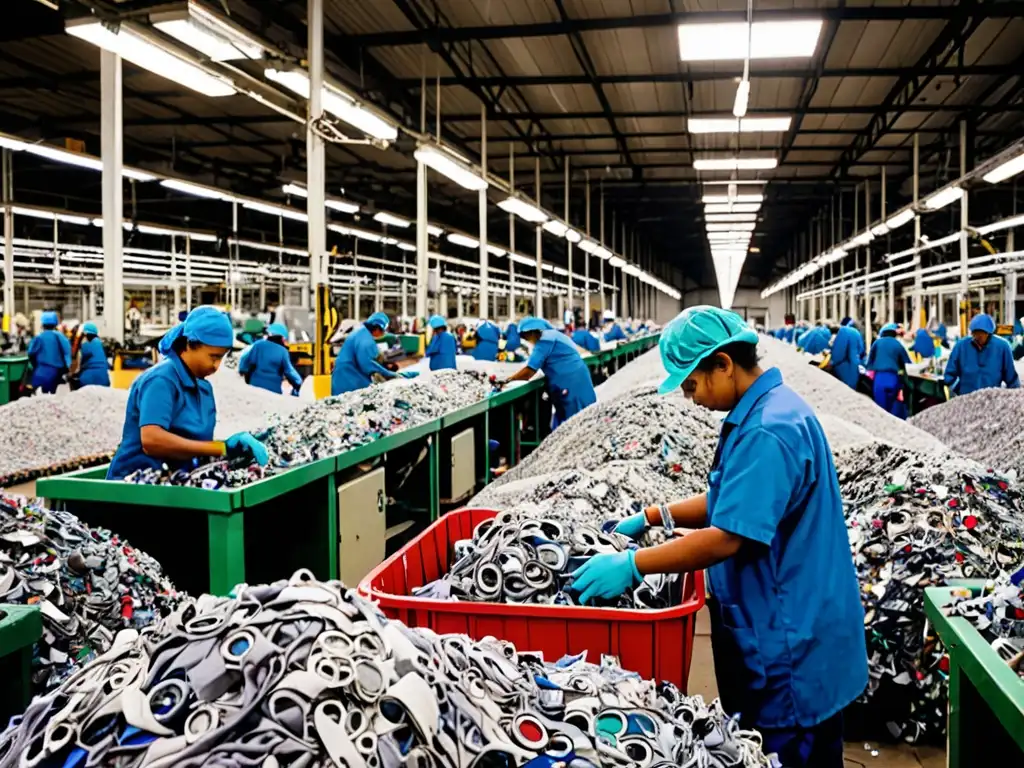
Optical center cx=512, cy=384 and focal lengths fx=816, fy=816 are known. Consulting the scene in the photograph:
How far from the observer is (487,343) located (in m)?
12.2

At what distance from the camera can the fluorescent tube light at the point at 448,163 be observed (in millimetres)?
8039

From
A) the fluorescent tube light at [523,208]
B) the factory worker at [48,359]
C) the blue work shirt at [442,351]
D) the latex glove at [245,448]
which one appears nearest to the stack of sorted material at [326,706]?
the latex glove at [245,448]

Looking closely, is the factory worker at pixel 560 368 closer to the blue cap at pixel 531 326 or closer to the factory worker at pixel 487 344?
the blue cap at pixel 531 326

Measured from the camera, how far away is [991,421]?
6.20 metres

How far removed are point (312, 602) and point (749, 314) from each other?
136ft

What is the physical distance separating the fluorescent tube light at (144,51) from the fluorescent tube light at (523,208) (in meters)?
6.05

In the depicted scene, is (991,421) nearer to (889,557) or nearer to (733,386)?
(889,557)

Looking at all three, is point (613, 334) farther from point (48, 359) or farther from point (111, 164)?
point (111, 164)

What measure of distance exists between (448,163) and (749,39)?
3.52 meters

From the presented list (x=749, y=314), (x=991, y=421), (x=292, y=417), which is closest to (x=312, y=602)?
(x=292, y=417)

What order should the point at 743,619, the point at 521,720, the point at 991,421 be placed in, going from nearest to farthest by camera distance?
the point at 521,720 < the point at 743,619 < the point at 991,421

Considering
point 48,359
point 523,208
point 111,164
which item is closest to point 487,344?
point 523,208

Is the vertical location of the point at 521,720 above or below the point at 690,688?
above

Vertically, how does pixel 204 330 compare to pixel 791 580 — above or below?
above
